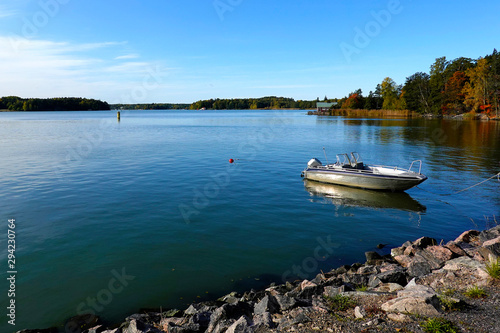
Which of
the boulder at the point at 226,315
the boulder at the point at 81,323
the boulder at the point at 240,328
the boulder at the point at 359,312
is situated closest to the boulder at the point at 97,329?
the boulder at the point at 81,323

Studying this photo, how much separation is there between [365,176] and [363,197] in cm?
166

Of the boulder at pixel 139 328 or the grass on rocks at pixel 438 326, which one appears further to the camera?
the boulder at pixel 139 328

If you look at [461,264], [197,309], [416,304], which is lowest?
[197,309]

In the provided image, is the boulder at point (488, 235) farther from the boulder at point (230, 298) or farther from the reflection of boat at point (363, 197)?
the boulder at point (230, 298)

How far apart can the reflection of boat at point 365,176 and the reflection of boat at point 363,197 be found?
438 millimetres

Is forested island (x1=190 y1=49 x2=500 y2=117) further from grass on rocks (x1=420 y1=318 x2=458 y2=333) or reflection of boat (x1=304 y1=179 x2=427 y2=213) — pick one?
grass on rocks (x1=420 y1=318 x2=458 y2=333)

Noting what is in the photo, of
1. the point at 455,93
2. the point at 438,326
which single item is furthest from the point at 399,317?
the point at 455,93

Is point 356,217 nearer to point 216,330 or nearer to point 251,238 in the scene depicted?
point 251,238

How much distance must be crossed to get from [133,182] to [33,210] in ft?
25.7

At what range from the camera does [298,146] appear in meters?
48.6

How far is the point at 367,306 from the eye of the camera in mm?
7805

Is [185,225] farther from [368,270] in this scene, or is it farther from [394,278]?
[394,278]

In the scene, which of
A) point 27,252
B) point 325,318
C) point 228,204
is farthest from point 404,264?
point 27,252

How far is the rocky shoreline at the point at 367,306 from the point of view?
272 inches
